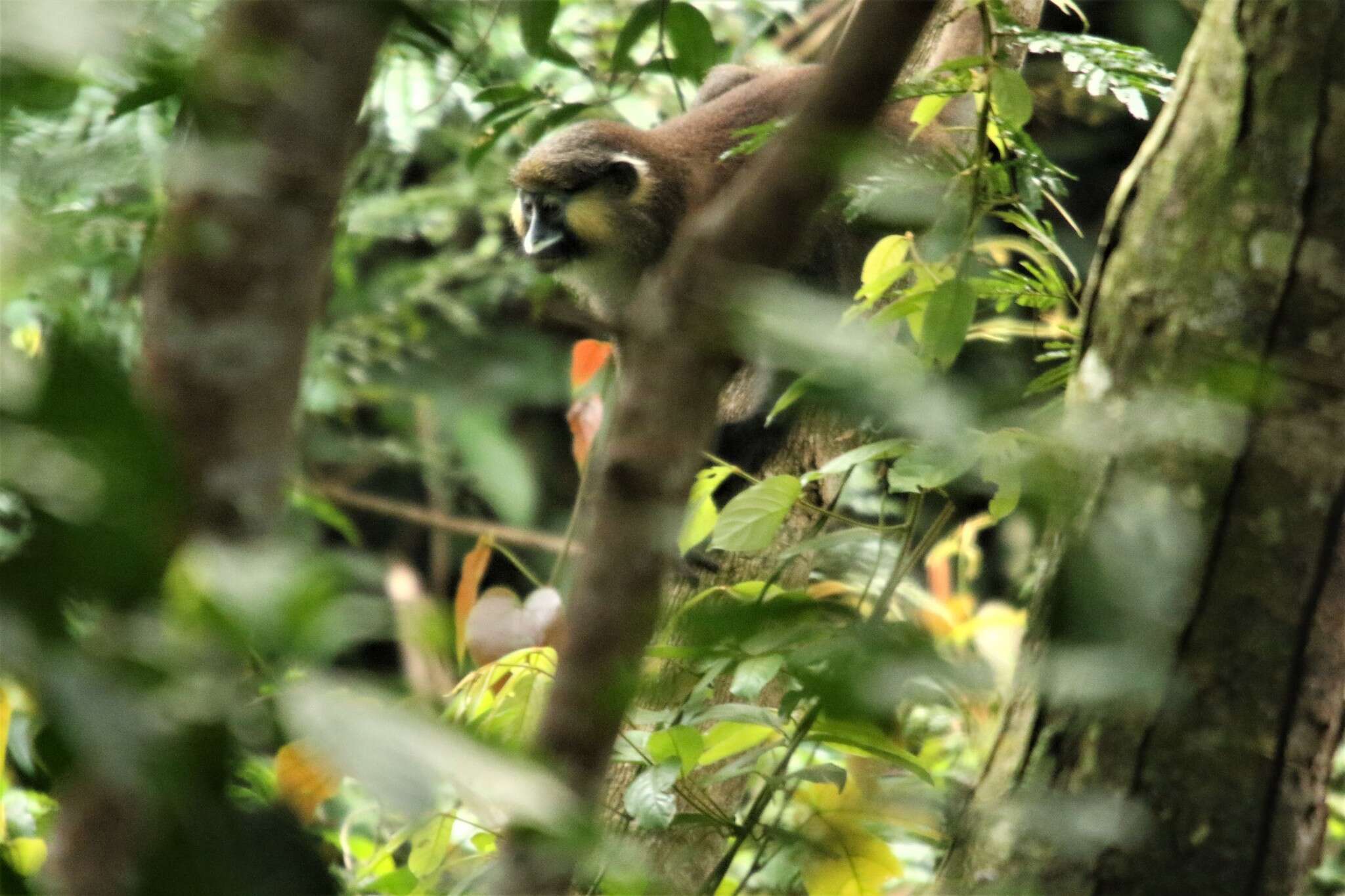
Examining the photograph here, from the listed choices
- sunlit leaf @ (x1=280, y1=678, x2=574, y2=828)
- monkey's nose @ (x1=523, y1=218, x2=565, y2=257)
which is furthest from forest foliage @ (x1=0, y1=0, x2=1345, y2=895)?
monkey's nose @ (x1=523, y1=218, x2=565, y2=257)

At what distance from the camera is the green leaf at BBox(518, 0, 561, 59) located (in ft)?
3.81

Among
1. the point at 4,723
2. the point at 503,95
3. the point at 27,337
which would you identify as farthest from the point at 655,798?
the point at 27,337

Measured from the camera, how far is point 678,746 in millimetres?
1344

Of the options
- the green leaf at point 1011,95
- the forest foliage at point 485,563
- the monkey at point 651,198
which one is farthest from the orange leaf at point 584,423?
the green leaf at point 1011,95

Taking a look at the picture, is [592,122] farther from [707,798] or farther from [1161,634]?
[1161,634]

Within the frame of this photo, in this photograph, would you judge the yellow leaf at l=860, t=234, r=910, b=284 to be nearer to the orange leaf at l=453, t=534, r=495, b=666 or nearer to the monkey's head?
the orange leaf at l=453, t=534, r=495, b=666

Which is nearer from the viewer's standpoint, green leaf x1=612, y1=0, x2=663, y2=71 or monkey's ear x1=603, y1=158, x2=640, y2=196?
green leaf x1=612, y1=0, x2=663, y2=71

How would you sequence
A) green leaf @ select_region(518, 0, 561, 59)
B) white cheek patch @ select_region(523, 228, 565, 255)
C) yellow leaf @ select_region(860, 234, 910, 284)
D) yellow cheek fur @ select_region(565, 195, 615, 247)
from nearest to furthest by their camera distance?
green leaf @ select_region(518, 0, 561, 59)
yellow leaf @ select_region(860, 234, 910, 284)
yellow cheek fur @ select_region(565, 195, 615, 247)
white cheek patch @ select_region(523, 228, 565, 255)

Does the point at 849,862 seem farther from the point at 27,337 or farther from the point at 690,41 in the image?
the point at 27,337

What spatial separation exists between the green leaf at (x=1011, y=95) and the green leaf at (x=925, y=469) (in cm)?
36

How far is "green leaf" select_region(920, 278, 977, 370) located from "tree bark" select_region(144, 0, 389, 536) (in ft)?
2.04

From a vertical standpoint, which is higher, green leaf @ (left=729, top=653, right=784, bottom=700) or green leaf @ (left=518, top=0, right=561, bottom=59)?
green leaf @ (left=518, top=0, right=561, bottom=59)

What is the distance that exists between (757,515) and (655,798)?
13.1 inches

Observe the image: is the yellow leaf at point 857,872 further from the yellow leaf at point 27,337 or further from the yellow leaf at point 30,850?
the yellow leaf at point 27,337
